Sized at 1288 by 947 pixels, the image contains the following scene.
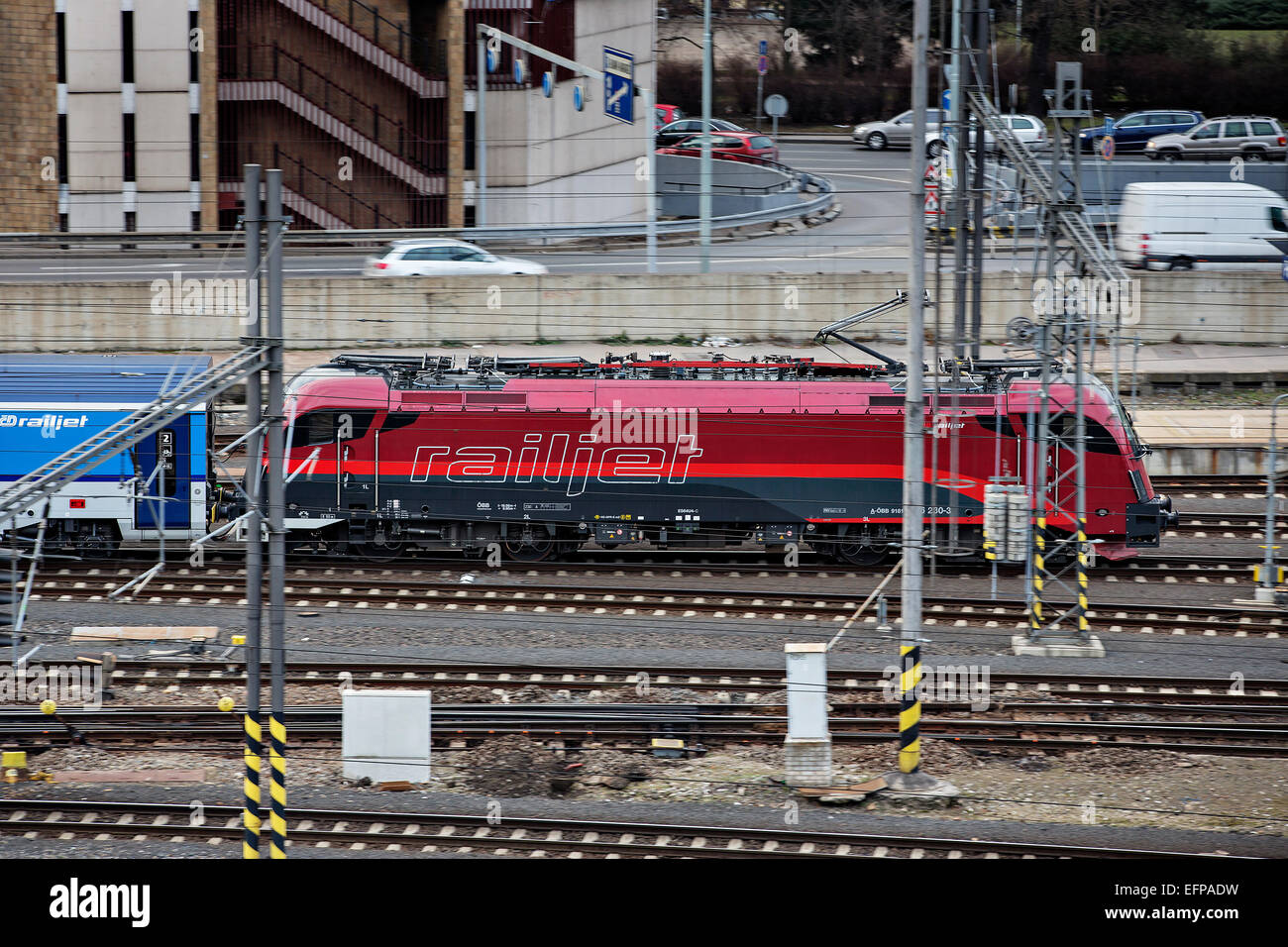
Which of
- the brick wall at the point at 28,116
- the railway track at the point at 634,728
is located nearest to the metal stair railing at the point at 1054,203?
the railway track at the point at 634,728

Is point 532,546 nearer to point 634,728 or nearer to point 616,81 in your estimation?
point 634,728

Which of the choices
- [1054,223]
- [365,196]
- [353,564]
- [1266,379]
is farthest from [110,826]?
[365,196]

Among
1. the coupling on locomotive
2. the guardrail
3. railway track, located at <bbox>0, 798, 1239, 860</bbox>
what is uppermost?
the guardrail

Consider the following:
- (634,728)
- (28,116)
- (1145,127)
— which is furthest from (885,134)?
(634,728)

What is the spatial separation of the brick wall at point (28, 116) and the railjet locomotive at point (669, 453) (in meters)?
17.8

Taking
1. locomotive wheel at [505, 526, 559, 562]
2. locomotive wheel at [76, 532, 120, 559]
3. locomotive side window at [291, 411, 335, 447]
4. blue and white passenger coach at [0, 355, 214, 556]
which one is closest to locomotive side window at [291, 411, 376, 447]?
locomotive side window at [291, 411, 335, 447]

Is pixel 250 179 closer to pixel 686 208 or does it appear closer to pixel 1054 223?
pixel 1054 223

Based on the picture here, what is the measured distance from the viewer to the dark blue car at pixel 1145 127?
42656 mm

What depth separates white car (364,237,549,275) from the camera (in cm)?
2905

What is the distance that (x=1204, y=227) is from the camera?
103ft

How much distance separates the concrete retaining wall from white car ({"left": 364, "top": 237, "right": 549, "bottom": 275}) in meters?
1.55

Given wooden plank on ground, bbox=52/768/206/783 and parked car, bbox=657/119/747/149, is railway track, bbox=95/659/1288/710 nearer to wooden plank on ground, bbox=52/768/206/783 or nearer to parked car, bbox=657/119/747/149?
wooden plank on ground, bbox=52/768/206/783

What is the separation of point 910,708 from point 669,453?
8152 mm

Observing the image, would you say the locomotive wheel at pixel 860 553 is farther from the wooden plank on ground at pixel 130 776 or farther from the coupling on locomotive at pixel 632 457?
the wooden plank on ground at pixel 130 776
